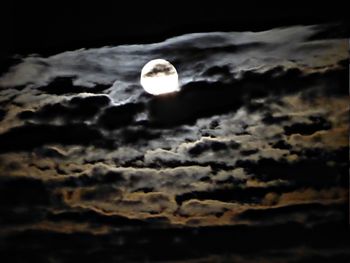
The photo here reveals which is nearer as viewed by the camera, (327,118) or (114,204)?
(327,118)

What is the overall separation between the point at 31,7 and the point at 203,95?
565mm

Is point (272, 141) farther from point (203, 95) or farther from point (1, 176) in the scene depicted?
point (1, 176)

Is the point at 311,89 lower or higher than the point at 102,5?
lower

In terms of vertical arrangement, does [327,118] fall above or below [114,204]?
above

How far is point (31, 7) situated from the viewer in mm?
1275

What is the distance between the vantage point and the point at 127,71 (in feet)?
4.11

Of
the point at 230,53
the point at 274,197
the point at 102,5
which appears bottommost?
the point at 274,197

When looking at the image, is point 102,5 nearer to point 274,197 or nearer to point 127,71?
point 127,71

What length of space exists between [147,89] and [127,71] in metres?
0.08

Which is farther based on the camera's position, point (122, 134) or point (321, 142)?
point (122, 134)

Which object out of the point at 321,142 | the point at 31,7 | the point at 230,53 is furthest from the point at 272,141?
the point at 31,7

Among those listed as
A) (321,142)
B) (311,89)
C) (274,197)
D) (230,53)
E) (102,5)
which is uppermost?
(102,5)

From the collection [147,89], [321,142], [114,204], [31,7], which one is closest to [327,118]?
[321,142]

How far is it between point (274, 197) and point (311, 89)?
0.30 meters
